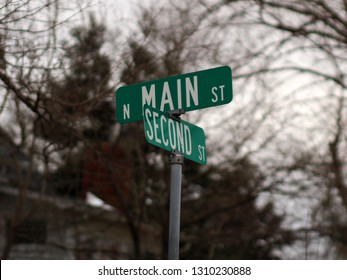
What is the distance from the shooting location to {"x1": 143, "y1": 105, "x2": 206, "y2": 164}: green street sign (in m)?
3.92

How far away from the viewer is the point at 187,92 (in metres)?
4.21

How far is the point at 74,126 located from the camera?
26.9 feet

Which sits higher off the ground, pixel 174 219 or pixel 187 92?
pixel 187 92

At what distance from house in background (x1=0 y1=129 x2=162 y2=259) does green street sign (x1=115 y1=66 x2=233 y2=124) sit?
26.0 ft

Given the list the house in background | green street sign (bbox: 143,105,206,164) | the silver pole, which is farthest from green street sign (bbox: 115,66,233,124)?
the house in background

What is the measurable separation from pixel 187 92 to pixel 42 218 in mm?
13031

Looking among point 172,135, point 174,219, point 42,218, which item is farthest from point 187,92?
point 42,218

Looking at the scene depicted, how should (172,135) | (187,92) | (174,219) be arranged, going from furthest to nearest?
(187,92) < (172,135) < (174,219)

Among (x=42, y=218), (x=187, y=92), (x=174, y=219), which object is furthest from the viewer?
(x=42, y=218)

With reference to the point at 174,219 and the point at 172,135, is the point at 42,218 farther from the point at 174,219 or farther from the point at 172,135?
the point at 174,219

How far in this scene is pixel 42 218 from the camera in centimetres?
1648

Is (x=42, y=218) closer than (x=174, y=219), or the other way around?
(x=174, y=219)

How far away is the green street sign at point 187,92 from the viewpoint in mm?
4184

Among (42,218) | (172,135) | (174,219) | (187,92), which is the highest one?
(42,218)
